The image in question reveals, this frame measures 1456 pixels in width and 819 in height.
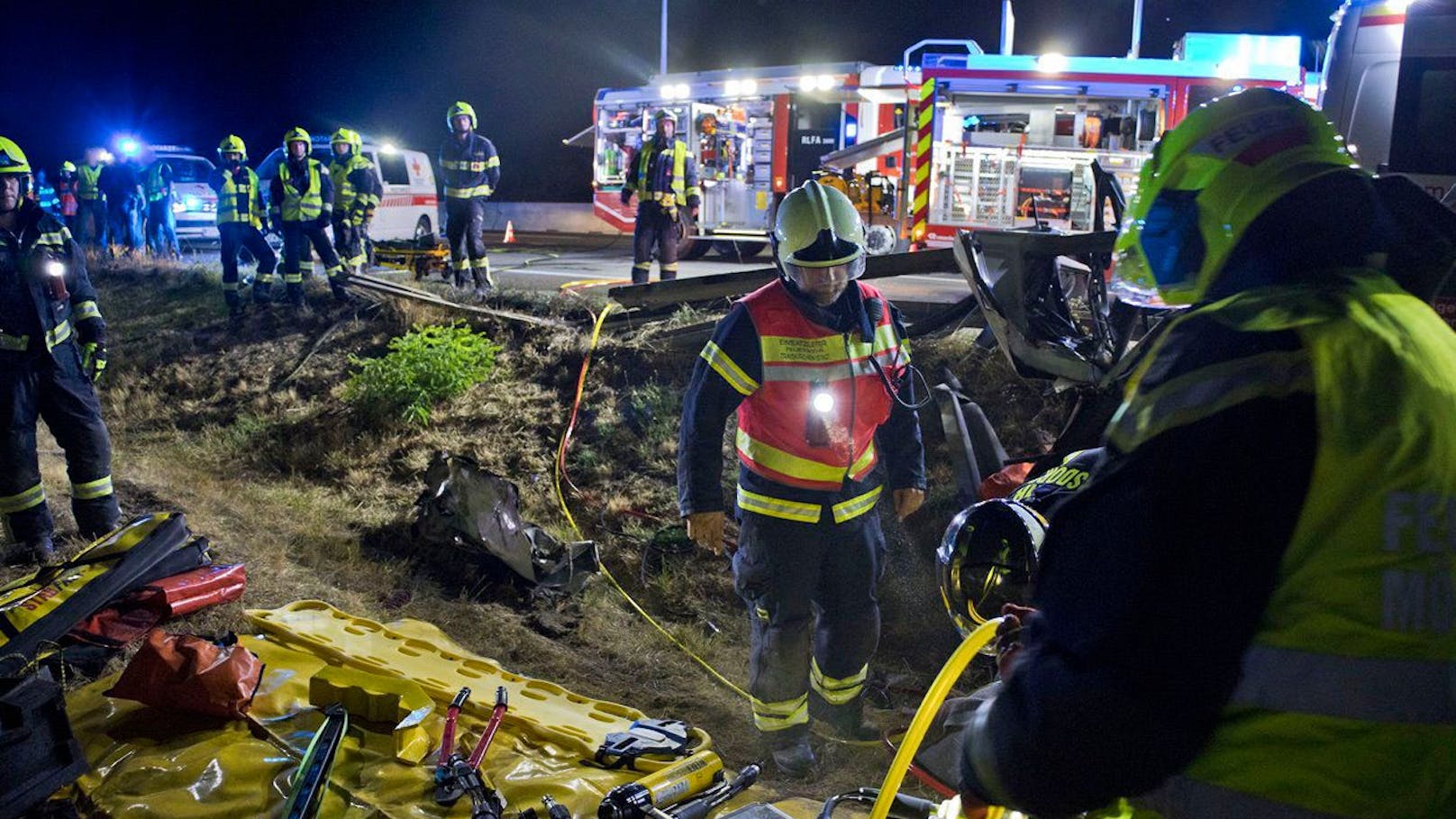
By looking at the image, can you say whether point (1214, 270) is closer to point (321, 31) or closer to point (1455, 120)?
point (1455, 120)

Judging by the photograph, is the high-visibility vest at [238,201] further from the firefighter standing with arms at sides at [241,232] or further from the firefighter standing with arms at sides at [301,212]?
the firefighter standing with arms at sides at [301,212]

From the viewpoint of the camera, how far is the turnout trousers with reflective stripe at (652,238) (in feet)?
33.2

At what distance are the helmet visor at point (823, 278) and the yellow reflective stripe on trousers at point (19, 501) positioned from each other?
4.30 metres

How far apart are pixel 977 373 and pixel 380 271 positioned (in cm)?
838

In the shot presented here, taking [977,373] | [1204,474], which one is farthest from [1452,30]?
[1204,474]

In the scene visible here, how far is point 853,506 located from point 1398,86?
3.78 metres

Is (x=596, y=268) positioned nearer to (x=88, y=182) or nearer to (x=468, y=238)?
(x=468, y=238)

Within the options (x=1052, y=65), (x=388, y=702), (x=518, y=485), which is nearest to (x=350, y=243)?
(x=518, y=485)

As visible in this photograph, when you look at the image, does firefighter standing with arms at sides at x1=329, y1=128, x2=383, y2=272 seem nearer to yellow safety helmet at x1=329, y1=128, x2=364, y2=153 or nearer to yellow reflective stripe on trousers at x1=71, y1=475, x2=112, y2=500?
yellow safety helmet at x1=329, y1=128, x2=364, y2=153

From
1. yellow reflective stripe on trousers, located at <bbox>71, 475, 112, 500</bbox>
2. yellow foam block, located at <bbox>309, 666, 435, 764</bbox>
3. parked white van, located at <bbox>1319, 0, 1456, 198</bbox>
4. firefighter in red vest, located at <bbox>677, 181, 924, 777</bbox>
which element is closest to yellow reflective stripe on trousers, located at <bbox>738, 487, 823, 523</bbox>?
firefighter in red vest, located at <bbox>677, 181, 924, 777</bbox>

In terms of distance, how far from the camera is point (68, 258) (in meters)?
5.70

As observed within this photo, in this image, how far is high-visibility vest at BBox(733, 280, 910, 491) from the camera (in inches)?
149

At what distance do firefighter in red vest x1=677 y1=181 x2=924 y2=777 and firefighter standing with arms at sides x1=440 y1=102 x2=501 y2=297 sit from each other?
7258 millimetres

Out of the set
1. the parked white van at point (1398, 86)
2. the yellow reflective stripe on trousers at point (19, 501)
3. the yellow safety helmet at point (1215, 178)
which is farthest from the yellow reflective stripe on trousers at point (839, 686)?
the yellow reflective stripe on trousers at point (19, 501)
